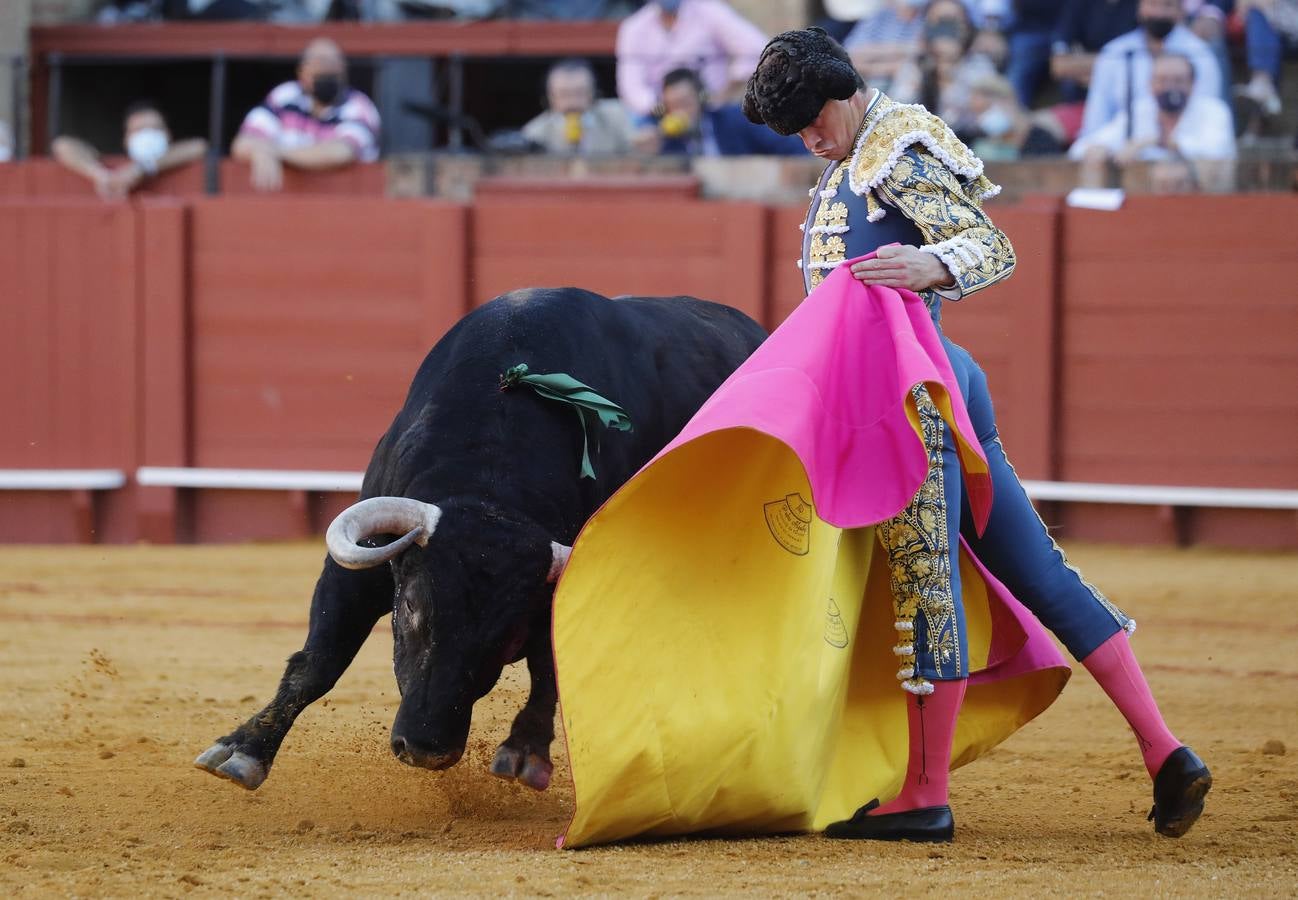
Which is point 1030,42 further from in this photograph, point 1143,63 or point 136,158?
point 136,158

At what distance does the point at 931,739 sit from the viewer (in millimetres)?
2617

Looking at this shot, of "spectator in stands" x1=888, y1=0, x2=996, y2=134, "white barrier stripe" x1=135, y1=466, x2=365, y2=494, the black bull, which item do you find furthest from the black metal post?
the black bull

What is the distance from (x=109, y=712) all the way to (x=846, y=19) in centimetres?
516

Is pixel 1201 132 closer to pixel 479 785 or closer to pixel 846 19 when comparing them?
pixel 846 19

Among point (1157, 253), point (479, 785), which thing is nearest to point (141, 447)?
point (1157, 253)

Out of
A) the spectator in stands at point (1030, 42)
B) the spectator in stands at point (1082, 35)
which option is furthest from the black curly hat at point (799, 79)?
the spectator in stands at point (1030, 42)

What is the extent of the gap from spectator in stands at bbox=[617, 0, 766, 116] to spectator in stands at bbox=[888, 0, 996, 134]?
75cm

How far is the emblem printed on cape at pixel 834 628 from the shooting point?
2.74m

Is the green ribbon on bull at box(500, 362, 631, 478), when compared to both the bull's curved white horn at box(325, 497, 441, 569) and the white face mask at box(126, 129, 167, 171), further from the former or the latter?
the white face mask at box(126, 129, 167, 171)

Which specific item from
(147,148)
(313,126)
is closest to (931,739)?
(313,126)

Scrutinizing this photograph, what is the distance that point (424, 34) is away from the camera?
9133mm

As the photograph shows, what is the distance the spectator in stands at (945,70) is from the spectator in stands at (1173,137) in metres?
0.48

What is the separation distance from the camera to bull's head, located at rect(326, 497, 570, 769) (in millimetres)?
2586

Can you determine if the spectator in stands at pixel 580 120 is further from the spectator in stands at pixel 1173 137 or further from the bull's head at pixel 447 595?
the bull's head at pixel 447 595
